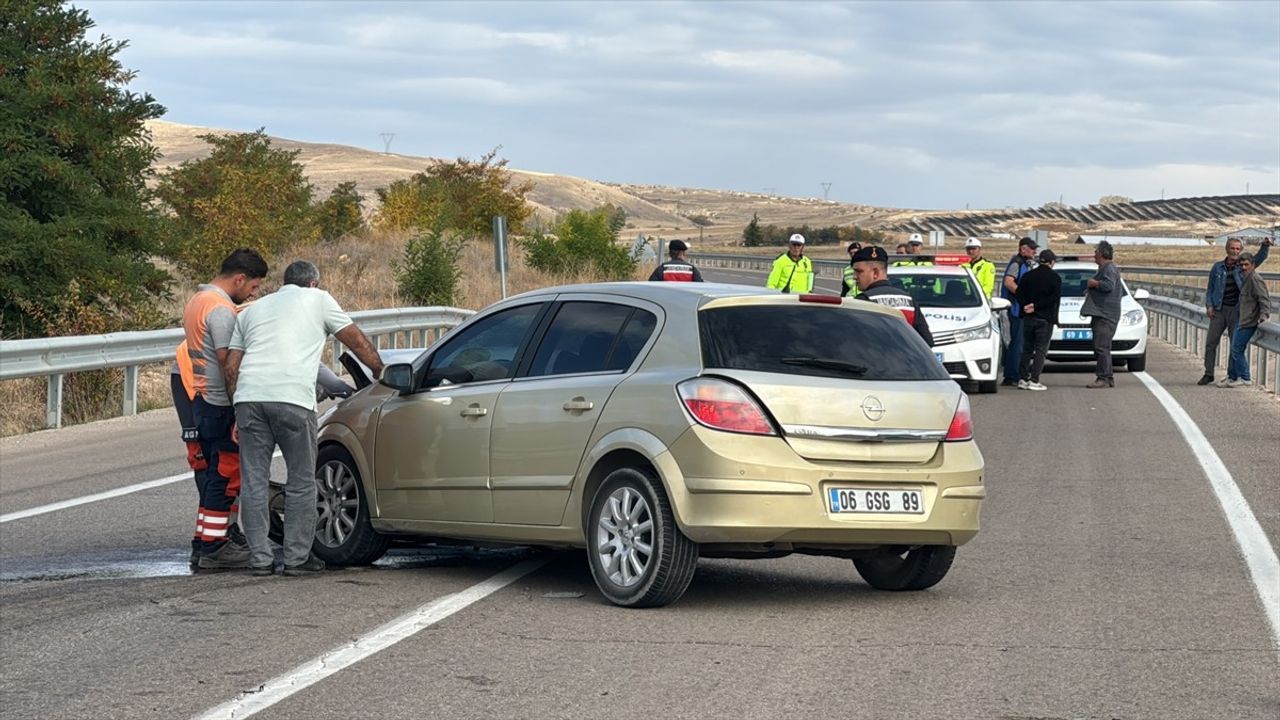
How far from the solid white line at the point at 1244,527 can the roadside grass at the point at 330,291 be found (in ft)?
31.4

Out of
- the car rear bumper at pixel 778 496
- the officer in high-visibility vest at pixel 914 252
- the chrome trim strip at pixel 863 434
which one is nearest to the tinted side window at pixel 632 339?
the car rear bumper at pixel 778 496

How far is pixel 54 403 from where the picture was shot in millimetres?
17891

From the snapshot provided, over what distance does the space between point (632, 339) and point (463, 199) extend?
47.9 m

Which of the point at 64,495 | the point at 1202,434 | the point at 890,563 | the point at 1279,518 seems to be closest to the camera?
the point at 890,563

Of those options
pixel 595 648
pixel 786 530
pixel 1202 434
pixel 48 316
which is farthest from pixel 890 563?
pixel 48 316

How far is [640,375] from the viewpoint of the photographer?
8.17 m

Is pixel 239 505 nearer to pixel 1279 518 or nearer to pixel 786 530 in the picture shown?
pixel 786 530

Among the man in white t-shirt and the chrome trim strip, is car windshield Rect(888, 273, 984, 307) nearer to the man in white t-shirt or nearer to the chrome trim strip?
the man in white t-shirt

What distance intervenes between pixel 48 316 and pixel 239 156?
29.1 metres

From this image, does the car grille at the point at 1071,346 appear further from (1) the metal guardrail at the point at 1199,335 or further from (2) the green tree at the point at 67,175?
(2) the green tree at the point at 67,175

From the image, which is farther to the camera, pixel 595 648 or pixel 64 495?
pixel 64 495

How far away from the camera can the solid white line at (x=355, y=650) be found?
621 centimetres

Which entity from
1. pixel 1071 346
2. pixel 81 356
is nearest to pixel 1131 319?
pixel 1071 346

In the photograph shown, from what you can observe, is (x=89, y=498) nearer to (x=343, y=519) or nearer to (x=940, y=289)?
(x=343, y=519)
